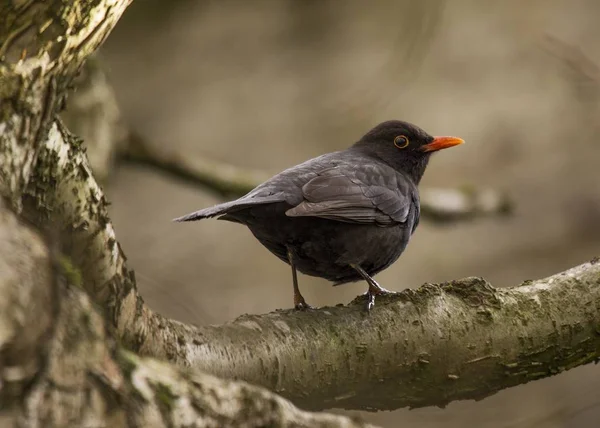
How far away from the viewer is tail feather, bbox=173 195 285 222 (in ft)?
11.2

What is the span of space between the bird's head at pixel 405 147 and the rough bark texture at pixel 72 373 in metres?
3.42

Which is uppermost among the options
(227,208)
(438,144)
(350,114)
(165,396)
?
(350,114)

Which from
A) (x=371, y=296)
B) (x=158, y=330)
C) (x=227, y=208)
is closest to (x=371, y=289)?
(x=371, y=296)

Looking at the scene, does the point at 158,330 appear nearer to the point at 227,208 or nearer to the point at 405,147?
the point at 227,208

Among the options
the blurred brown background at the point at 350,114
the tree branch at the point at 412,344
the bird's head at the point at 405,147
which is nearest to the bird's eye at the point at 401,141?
the bird's head at the point at 405,147

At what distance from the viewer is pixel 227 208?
140 inches

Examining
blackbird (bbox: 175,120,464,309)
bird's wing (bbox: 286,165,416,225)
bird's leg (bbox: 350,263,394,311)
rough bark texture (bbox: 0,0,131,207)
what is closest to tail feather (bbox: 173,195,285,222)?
blackbird (bbox: 175,120,464,309)

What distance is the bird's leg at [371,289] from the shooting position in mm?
3228

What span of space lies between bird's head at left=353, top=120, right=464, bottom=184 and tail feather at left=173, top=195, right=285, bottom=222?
1.41 m

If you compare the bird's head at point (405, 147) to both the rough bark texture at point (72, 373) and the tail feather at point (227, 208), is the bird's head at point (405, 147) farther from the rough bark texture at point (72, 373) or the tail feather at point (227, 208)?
the rough bark texture at point (72, 373)

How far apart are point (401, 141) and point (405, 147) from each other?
0.05 metres

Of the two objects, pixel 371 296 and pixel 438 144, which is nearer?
pixel 371 296

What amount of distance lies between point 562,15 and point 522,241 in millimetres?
3052

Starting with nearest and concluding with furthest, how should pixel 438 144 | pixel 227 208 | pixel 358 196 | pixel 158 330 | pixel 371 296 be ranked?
1. pixel 158 330
2. pixel 371 296
3. pixel 227 208
4. pixel 358 196
5. pixel 438 144
